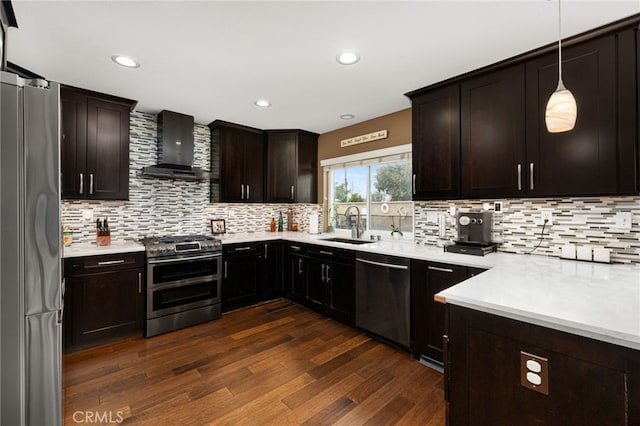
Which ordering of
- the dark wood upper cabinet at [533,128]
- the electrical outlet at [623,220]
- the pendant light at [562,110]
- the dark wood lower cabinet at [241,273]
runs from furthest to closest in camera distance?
the dark wood lower cabinet at [241,273] → the electrical outlet at [623,220] → the dark wood upper cabinet at [533,128] → the pendant light at [562,110]

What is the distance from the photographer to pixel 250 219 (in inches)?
174

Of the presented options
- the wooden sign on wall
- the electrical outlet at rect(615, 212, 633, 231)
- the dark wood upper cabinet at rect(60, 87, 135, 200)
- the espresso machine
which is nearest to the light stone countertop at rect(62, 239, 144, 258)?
the dark wood upper cabinet at rect(60, 87, 135, 200)

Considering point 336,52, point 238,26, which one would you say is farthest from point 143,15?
point 336,52

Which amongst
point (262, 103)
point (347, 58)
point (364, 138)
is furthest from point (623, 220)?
point (262, 103)

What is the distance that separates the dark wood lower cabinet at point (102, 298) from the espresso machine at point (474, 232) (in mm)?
3027

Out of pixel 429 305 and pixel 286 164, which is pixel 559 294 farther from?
pixel 286 164

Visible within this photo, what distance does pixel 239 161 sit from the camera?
157 inches

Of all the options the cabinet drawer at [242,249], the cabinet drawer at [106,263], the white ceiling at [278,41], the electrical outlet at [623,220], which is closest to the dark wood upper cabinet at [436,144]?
the white ceiling at [278,41]

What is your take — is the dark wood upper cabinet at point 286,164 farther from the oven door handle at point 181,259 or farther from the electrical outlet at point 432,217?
the electrical outlet at point 432,217

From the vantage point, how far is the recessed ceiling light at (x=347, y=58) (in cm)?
211

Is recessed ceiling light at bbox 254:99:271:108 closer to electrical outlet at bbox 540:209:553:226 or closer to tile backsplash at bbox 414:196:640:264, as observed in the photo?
tile backsplash at bbox 414:196:640:264

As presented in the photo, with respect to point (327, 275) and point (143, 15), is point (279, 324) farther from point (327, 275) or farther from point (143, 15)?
point (143, 15)

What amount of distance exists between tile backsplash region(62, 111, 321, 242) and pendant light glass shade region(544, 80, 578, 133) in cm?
375

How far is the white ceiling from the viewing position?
5.41 ft
